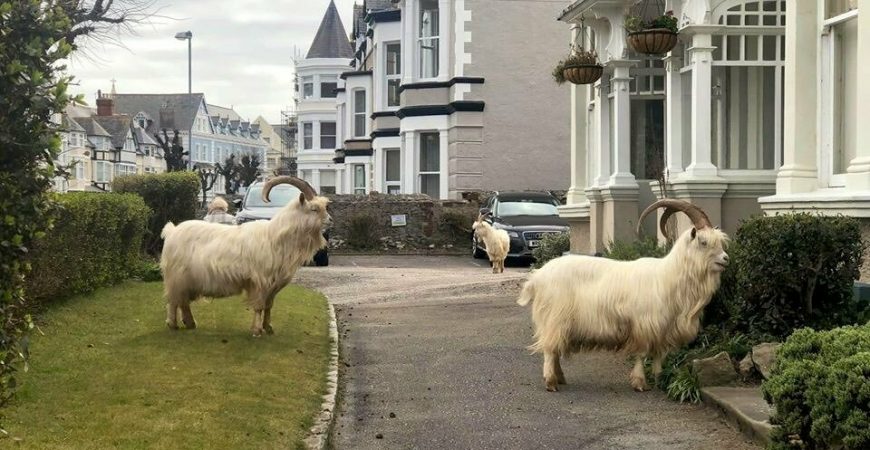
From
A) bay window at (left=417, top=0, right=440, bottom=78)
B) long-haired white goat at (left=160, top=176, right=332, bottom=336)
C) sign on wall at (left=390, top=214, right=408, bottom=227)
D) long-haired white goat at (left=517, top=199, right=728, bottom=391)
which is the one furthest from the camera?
bay window at (left=417, top=0, right=440, bottom=78)

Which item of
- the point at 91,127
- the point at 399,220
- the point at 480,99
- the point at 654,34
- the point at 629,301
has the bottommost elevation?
the point at 629,301

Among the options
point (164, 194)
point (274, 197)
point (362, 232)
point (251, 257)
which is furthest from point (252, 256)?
point (362, 232)

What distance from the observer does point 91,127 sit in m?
87.2

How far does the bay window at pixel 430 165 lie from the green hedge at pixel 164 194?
12076 mm

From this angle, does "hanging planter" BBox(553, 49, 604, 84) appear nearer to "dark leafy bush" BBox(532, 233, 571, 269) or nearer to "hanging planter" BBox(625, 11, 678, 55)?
"hanging planter" BBox(625, 11, 678, 55)

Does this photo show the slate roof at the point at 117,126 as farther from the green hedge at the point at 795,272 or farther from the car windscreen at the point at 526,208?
the green hedge at the point at 795,272

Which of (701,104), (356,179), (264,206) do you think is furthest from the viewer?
(356,179)

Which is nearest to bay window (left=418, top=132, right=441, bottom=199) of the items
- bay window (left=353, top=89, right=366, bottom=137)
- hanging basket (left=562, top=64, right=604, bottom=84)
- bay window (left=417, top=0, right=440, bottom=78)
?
bay window (left=417, top=0, right=440, bottom=78)

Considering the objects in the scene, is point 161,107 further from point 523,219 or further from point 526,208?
point 523,219

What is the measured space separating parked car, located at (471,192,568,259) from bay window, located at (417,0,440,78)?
6767 millimetres

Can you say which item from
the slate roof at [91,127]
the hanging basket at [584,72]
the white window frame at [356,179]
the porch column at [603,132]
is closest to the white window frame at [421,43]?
the white window frame at [356,179]

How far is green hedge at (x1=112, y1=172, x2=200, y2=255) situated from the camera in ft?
82.2

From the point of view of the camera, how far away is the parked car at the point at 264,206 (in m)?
27.1

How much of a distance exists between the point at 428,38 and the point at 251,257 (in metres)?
24.5
